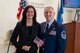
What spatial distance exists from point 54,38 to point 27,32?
0.40 metres

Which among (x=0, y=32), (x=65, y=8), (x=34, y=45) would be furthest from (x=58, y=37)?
(x=65, y=8)

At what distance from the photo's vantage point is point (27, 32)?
9.68 ft

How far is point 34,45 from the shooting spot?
297 cm

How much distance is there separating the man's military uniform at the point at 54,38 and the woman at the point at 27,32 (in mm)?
153

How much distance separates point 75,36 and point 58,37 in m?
A: 1.13

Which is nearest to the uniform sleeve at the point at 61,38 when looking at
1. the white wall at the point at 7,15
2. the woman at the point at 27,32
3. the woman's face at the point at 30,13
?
the woman at the point at 27,32

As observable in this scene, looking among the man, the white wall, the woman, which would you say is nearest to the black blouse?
the woman

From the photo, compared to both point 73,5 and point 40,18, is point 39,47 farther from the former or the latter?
point 73,5

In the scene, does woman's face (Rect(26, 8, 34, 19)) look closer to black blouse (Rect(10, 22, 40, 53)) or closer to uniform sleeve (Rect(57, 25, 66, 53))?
black blouse (Rect(10, 22, 40, 53))

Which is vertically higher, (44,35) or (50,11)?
(50,11)

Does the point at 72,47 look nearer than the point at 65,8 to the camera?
Yes

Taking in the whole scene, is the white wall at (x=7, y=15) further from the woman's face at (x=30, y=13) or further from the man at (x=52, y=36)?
the man at (x=52, y=36)

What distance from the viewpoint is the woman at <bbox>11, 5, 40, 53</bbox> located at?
293 cm

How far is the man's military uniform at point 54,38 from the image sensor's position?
115 inches
